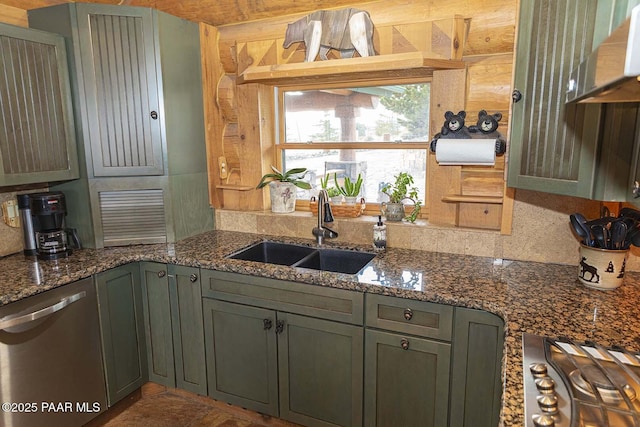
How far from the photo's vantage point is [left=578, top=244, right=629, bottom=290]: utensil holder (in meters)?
1.68

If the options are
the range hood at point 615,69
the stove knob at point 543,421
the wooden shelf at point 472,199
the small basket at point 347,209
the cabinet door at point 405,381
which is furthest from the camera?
the small basket at point 347,209

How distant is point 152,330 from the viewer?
7.81 feet

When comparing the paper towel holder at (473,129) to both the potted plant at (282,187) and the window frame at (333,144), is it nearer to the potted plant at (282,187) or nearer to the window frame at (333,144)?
Result: the window frame at (333,144)

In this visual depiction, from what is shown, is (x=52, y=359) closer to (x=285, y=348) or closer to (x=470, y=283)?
(x=285, y=348)

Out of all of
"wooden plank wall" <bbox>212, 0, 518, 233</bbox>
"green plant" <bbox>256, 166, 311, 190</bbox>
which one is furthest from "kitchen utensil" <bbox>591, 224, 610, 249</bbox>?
"green plant" <bbox>256, 166, 311, 190</bbox>

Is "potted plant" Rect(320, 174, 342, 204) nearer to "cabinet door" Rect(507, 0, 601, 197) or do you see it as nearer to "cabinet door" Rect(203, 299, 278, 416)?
"cabinet door" Rect(203, 299, 278, 416)

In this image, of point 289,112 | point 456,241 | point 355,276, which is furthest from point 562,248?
point 289,112

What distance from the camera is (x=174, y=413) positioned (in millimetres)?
2363

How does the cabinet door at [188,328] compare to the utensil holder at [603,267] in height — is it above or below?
below

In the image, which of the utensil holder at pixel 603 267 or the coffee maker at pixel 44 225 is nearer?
the utensil holder at pixel 603 267

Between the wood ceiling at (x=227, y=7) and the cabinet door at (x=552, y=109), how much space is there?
1.04 metres

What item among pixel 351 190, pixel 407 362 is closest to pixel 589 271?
pixel 407 362

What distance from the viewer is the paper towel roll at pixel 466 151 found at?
2033mm

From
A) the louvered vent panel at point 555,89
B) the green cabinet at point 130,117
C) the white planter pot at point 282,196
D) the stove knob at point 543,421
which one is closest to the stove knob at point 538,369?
the stove knob at point 543,421
